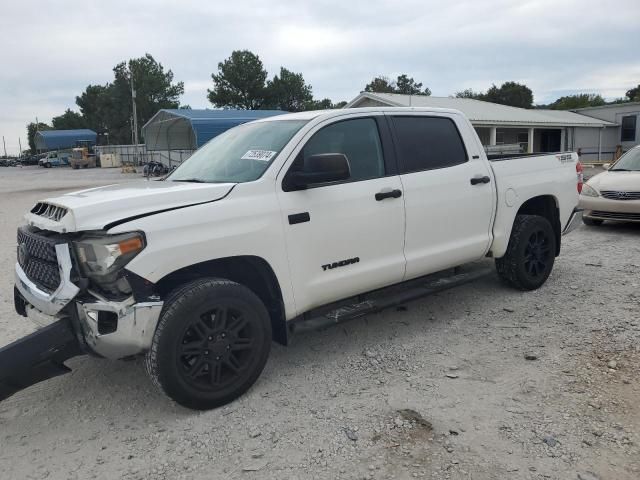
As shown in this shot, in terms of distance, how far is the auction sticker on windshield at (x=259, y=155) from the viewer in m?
3.84

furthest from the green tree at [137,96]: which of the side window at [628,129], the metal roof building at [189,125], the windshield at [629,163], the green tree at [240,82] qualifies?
the windshield at [629,163]

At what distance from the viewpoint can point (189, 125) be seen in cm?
4025

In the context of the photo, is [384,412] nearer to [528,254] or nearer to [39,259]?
[39,259]

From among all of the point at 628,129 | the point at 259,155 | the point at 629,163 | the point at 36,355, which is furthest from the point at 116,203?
the point at 628,129

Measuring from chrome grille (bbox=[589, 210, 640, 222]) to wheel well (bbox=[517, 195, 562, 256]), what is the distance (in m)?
3.73

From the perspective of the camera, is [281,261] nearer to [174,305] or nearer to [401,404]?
[174,305]

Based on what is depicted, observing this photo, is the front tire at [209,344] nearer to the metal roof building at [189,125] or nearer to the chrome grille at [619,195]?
the chrome grille at [619,195]

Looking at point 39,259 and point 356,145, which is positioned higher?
point 356,145

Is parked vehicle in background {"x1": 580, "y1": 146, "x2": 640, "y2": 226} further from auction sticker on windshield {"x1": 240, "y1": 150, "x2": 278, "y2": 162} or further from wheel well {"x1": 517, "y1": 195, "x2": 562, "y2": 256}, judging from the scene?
auction sticker on windshield {"x1": 240, "y1": 150, "x2": 278, "y2": 162}

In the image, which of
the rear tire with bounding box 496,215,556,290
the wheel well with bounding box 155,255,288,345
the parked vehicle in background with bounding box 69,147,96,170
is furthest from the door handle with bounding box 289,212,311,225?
the parked vehicle in background with bounding box 69,147,96,170

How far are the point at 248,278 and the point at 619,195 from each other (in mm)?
7569

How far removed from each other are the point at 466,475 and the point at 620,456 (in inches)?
33.5

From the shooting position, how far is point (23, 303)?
12.2ft

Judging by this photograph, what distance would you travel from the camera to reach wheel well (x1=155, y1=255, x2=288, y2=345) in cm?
344
